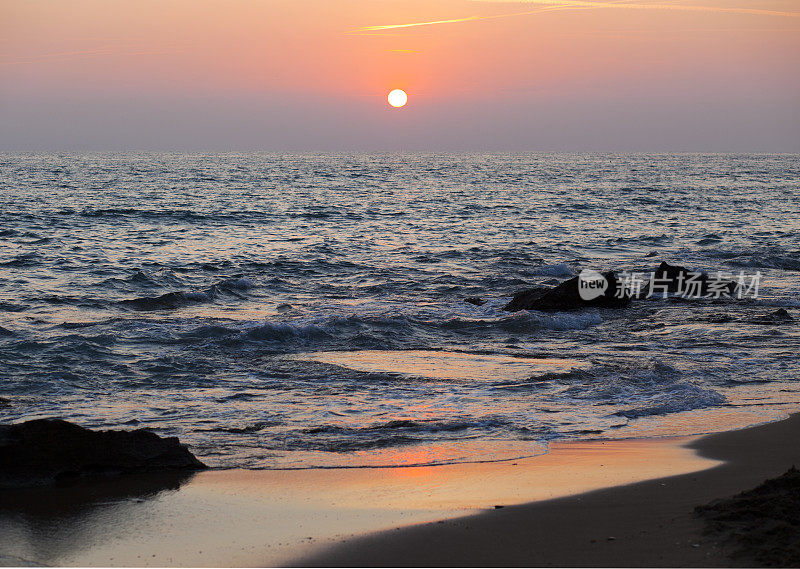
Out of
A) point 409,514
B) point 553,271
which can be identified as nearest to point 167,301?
point 553,271

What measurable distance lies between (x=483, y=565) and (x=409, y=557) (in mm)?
440

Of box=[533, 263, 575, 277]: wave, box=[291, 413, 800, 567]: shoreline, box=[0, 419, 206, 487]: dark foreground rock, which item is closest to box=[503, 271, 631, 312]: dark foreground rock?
box=[533, 263, 575, 277]: wave

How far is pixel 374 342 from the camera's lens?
41.0ft

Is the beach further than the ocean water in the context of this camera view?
No

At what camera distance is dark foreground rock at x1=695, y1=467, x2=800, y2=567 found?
437cm

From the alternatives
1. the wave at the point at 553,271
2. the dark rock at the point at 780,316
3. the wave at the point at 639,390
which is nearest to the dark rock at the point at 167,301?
the wave at the point at 553,271

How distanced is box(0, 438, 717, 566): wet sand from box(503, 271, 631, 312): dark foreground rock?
25.6ft

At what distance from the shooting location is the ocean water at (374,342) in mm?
7898

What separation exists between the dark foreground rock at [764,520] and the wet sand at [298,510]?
42.0 inches

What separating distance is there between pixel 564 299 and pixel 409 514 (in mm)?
10021

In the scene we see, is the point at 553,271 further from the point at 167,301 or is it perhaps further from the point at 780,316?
the point at 167,301

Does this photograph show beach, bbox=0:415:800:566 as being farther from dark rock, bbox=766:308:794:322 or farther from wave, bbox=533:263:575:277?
wave, bbox=533:263:575:277

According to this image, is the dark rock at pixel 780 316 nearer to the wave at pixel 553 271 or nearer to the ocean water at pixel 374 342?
the ocean water at pixel 374 342

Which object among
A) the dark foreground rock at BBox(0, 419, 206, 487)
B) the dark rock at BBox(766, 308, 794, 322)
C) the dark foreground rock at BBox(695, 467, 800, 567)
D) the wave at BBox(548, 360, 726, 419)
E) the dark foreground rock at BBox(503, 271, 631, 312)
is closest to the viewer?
the dark foreground rock at BBox(695, 467, 800, 567)
